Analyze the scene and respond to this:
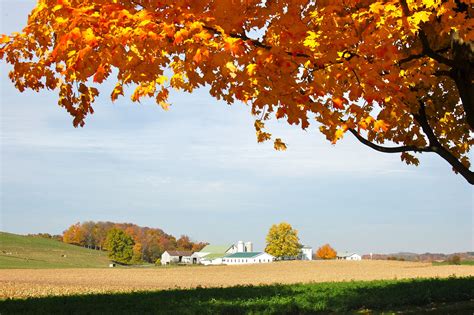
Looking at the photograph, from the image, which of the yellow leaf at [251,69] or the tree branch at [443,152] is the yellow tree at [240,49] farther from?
the tree branch at [443,152]

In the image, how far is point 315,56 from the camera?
287 inches

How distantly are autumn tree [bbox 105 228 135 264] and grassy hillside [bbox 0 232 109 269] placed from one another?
5892mm

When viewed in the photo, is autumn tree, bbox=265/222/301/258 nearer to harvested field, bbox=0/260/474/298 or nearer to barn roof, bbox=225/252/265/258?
barn roof, bbox=225/252/265/258

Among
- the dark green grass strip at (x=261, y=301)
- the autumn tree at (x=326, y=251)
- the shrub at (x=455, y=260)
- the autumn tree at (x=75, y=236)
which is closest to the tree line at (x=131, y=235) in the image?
the autumn tree at (x=75, y=236)

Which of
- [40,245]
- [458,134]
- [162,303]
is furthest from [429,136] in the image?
[40,245]

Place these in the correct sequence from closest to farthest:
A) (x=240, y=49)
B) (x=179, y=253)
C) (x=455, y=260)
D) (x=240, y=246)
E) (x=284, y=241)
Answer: (x=240, y=49) < (x=455, y=260) < (x=284, y=241) < (x=240, y=246) < (x=179, y=253)

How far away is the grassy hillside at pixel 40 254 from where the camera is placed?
90062 mm

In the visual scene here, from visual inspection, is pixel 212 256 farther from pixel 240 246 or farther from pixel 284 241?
pixel 284 241

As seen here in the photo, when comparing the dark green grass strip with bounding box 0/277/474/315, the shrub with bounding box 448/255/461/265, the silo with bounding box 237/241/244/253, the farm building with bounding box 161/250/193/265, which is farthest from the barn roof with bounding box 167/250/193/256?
the dark green grass strip with bounding box 0/277/474/315

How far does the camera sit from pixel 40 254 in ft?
350

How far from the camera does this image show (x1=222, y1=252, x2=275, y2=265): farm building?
140875mm

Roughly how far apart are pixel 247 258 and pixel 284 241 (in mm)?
25346

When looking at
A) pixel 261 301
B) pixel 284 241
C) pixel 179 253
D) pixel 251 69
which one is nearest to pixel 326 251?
pixel 284 241

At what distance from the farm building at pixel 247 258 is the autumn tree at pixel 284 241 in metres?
15.9
